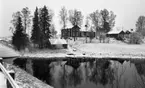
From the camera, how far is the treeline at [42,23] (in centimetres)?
4478

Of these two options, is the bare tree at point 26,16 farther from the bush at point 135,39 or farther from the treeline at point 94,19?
the bush at point 135,39

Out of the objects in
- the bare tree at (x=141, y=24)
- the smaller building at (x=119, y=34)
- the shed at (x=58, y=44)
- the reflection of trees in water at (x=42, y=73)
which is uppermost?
the bare tree at (x=141, y=24)

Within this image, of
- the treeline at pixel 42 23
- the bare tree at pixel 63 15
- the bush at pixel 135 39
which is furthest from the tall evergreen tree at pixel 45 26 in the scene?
the bush at pixel 135 39

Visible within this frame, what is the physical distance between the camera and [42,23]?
174ft

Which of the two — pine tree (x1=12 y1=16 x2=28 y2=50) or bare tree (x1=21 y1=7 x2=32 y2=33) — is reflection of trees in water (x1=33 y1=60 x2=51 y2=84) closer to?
pine tree (x1=12 y1=16 x2=28 y2=50)

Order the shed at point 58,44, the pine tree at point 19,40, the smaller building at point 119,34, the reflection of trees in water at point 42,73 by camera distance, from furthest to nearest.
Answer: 1. the smaller building at point 119,34
2. the shed at point 58,44
3. the pine tree at point 19,40
4. the reflection of trees in water at point 42,73

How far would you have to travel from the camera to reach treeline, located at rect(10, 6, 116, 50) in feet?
147

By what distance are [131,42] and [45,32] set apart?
3365 centimetres

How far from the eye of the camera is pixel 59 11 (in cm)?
7031

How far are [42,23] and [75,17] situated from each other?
22.1 metres

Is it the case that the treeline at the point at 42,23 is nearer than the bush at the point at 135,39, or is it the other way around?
the treeline at the point at 42,23

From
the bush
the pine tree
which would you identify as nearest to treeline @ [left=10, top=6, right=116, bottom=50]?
the pine tree

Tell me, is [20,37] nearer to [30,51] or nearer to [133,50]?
[30,51]

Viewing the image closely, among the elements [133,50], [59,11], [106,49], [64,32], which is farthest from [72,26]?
[133,50]
